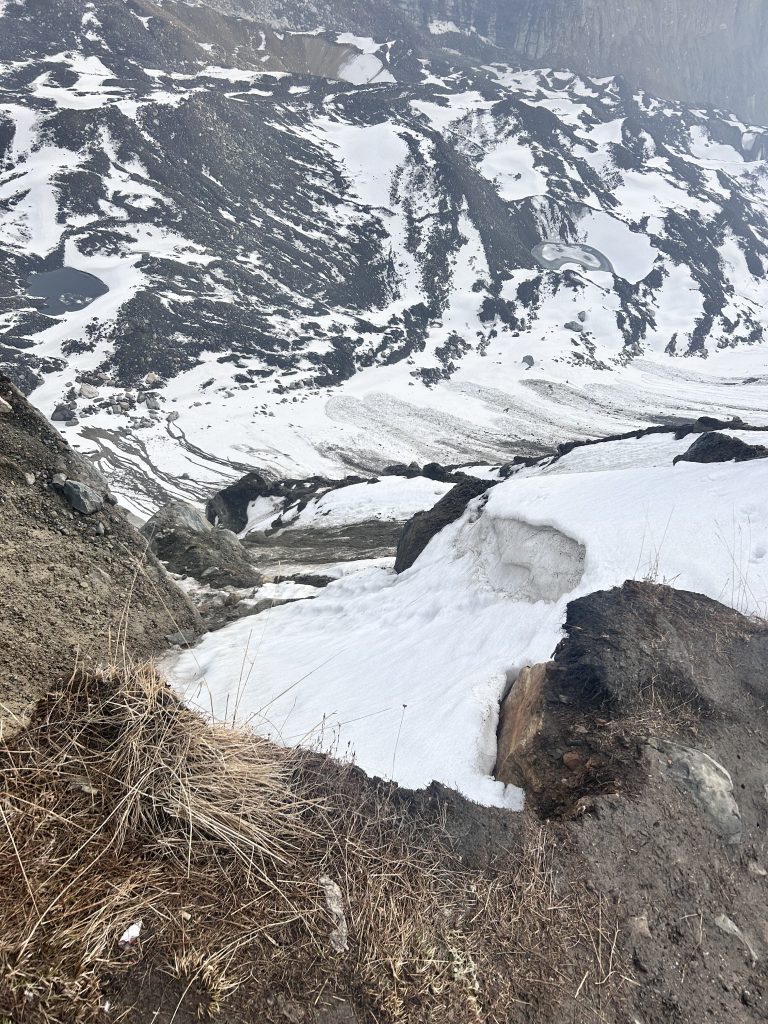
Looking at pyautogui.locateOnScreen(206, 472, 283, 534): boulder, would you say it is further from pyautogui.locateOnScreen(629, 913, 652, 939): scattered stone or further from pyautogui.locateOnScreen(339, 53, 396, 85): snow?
pyautogui.locateOnScreen(339, 53, 396, 85): snow

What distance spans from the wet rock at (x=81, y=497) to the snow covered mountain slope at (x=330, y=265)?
67.2 ft

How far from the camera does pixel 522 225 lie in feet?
206

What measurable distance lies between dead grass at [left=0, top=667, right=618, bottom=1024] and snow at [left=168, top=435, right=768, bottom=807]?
75 centimetres

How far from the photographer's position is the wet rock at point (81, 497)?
241 inches

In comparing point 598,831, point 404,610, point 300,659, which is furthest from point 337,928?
point 404,610

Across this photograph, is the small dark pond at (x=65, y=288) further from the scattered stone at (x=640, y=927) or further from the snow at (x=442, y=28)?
the snow at (x=442, y=28)

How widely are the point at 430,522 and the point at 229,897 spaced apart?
28.5ft

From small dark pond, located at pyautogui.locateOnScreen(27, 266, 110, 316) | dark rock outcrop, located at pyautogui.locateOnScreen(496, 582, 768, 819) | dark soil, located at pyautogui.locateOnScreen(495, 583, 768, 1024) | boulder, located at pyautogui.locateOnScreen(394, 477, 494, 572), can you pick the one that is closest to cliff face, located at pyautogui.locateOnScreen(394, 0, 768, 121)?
small dark pond, located at pyautogui.locateOnScreen(27, 266, 110, 316)

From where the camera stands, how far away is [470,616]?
21.6 feet

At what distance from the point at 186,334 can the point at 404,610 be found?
38629mm

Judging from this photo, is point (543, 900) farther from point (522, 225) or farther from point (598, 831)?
point (522, 225)

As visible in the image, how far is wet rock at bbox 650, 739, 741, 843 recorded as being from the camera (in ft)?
9.89

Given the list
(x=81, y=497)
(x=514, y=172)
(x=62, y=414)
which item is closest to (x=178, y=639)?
(x=81, y=497)

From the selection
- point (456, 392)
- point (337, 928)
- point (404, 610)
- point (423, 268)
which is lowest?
point (456, 392)
